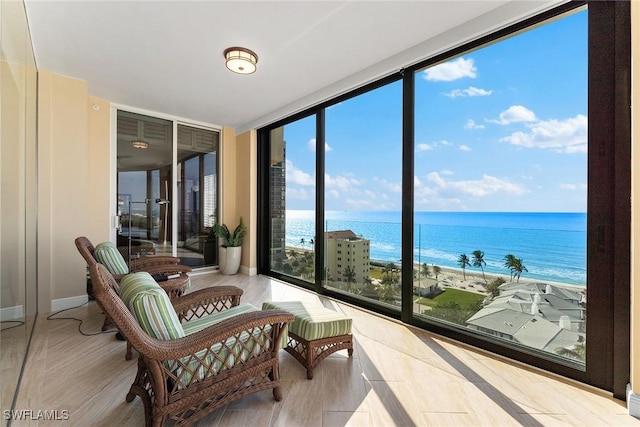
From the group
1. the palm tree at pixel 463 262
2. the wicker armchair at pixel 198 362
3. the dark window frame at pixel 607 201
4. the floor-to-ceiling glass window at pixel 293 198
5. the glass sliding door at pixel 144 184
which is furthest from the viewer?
the glass sliding door at pixel 144 184

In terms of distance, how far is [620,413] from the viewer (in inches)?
64.0

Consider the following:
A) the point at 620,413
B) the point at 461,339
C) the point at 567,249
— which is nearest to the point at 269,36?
the point at 567,249

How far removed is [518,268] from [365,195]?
66.4 inches

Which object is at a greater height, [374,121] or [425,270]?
[374,121]

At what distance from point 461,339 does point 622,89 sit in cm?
209

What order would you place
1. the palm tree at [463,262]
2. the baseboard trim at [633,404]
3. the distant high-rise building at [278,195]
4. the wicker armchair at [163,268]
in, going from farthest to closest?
1. the distant high-rise building at [278,195]
2. the wicker armchair at [163,268]
3. the palm tree at [463,262]
4. the baseboard trim at [633,404]

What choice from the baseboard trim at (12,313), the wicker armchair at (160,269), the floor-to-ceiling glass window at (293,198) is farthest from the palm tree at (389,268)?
the baseboard trim at (12,313)

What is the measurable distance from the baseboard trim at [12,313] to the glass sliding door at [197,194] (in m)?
2.71

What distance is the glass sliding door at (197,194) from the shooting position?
4969mm

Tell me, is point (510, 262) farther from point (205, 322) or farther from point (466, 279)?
point (205, 322)

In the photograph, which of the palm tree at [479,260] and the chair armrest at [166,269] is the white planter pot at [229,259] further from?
the palm tree at [479,260]

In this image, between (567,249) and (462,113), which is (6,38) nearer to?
(462,113)

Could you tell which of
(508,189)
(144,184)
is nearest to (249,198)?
(144,184)

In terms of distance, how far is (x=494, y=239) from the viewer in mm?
2428
